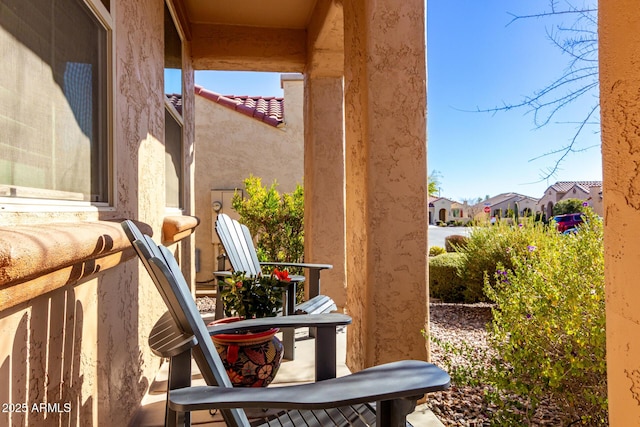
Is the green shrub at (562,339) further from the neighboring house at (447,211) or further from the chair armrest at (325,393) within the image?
the neighboring house at (447,211)

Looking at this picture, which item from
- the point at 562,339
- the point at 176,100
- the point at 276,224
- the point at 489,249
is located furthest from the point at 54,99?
the point at 489,249

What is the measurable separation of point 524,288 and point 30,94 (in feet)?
8.46

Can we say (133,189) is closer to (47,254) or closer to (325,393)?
(47,254)

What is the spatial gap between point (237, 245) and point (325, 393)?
2.43 m

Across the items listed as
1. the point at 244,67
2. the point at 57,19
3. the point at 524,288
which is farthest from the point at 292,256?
the point at 57,19

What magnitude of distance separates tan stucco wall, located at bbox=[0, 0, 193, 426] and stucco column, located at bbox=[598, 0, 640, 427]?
1247 millimetres

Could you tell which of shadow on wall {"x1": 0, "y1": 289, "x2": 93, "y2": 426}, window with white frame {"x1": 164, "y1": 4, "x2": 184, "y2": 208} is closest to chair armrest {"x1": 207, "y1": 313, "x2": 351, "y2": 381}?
shadow on wall {"x1": 0, "y1": 289, "x2": 93, "y2": 426}

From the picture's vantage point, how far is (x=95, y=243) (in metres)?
1.22

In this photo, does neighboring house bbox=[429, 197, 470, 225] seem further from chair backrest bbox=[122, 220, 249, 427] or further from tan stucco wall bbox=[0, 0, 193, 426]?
chair backrest bbox=[122, 220, 249, 427]

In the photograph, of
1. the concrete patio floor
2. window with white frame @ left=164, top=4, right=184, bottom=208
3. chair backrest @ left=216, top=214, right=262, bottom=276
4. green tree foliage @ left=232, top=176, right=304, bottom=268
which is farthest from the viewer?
green tree foliage @ left=232, top=176, right=304, bottom=268

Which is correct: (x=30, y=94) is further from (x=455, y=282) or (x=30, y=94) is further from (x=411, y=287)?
(x=455, y=282)

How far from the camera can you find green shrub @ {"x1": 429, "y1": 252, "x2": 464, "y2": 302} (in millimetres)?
5766

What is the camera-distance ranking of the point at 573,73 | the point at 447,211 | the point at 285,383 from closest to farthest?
the point at 573,73, the point at 285,383, the point at 447,211

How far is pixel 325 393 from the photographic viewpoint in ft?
2.78
